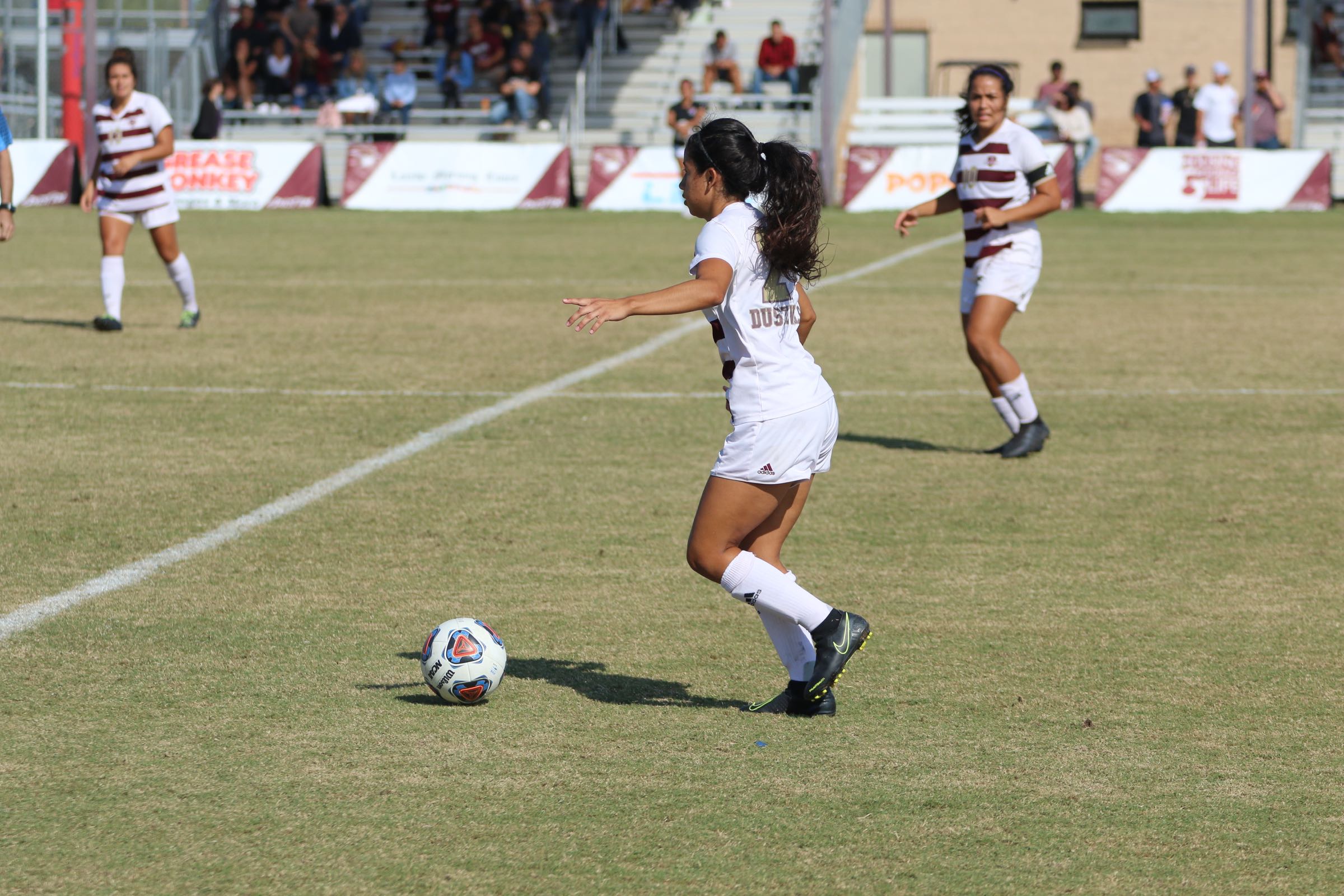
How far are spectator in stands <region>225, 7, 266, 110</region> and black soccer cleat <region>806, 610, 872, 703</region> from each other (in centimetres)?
3186

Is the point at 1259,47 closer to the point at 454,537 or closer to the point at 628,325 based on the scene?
the point at 628,325

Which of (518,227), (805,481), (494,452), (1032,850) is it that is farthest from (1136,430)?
(518,227)

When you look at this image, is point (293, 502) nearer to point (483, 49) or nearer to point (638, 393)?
point (638, 393)

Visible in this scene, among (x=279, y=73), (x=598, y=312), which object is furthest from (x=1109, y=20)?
(x=598, y=312)

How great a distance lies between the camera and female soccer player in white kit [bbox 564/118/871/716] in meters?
4.86

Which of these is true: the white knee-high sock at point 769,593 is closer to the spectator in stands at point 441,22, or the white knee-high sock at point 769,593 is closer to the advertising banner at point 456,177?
the advertising banner at point 456,177

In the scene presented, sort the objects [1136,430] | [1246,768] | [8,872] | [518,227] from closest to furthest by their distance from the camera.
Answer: [8,872] → [1246,768] → [1136,430] → [518,227]

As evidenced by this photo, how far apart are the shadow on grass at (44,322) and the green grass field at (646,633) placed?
0.80 metres

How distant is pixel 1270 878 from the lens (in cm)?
389

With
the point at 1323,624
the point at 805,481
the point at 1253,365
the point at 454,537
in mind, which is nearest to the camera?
the point at 805,481

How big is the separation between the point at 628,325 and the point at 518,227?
10.4m

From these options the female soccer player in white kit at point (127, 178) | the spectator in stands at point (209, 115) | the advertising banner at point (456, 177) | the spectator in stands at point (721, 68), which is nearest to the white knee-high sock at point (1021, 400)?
the female soccer player in white kit at point (127, 178)

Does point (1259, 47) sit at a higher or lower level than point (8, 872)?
higher

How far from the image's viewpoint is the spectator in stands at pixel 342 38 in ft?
117
